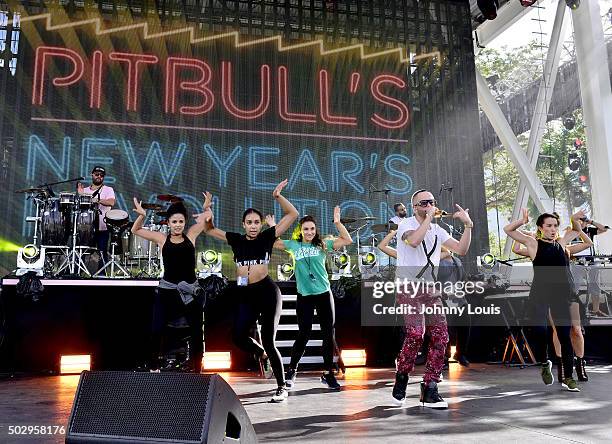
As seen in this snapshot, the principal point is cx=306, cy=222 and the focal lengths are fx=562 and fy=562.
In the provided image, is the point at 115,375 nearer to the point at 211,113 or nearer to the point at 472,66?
the point at 211,113

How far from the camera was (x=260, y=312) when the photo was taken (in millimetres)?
4723

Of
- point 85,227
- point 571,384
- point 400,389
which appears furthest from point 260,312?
point 85,227

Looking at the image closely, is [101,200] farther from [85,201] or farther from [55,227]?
[55,227]

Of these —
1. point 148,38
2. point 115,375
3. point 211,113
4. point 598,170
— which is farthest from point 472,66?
point 115,375

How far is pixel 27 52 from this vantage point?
10805 mm

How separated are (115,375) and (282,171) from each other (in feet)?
31.0

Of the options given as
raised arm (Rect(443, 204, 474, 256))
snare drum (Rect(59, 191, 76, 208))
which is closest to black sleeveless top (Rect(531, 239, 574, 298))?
raised arm (Rect(443, 204, 474, 256))

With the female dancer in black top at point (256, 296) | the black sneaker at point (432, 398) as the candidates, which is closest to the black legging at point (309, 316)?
the female dancer in black top at point (256, 296)

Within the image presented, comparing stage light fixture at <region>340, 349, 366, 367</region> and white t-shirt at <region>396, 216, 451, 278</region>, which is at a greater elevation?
white t-shirt at <region>396, 216, 451, 278</region>

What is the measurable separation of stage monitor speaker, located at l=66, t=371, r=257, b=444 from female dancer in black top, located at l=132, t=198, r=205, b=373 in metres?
2.79

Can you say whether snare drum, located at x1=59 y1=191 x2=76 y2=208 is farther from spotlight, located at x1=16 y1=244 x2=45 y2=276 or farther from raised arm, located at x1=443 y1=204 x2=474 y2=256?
raised arm, located at x1=443 y1=204 x2=474 y2=256

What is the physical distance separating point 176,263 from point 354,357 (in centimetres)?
392

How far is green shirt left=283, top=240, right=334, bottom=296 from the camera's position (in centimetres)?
534

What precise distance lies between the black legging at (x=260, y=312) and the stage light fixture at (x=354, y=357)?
11.0 ft
